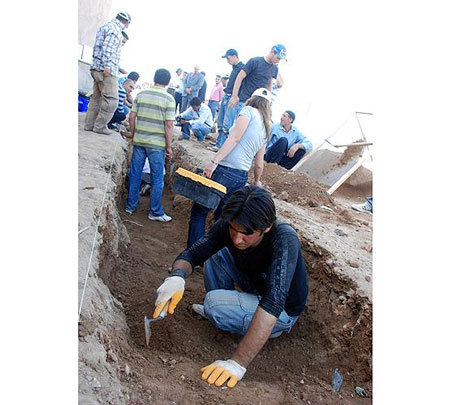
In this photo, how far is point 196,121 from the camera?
27.7ft

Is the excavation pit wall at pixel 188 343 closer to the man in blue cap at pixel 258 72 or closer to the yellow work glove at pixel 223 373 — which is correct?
the yellow work glove at pixel 223 373

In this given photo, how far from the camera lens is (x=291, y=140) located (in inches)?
334

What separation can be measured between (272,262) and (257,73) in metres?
3.83

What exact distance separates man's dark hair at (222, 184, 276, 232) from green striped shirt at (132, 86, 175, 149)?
255 centimetres

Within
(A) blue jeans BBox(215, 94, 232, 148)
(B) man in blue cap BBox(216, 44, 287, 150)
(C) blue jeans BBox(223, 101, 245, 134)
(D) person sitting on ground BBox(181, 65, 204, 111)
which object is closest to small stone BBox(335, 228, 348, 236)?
(B) man in blue cap BBox(216, 44, 287, 150)

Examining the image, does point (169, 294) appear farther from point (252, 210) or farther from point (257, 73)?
point (257, 73)

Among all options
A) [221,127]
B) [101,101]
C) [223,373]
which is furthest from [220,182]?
[221,127]

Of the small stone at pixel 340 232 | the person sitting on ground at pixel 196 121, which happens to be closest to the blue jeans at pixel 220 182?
the small stone at pixel 340 232

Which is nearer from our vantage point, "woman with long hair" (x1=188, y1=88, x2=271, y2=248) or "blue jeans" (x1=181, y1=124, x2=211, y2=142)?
"woman with long hair" (x1=188, y1=88, x2=271, y2=248)

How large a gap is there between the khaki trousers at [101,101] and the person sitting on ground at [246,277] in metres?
3.46

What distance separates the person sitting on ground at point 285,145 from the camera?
8281 mm

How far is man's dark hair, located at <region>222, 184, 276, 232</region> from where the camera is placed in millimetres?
2225

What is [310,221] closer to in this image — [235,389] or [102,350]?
[235,389]

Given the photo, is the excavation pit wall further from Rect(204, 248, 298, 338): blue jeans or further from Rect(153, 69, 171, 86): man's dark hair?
Rect(153, 69, 171, 86): man's dark hair
